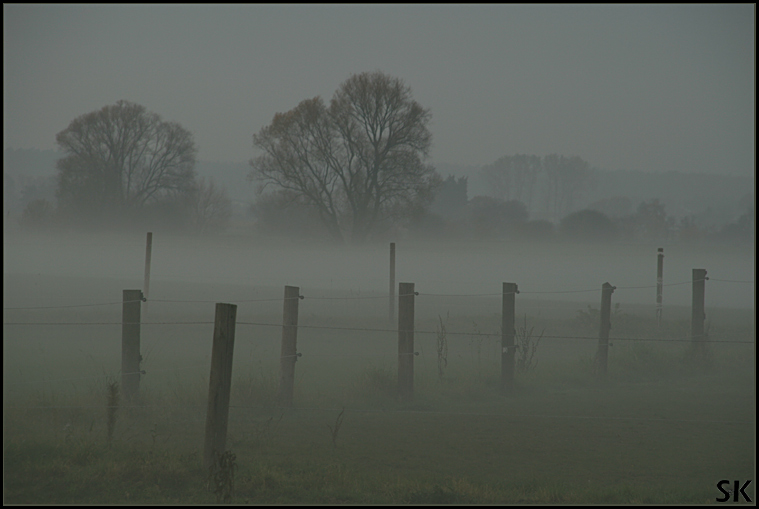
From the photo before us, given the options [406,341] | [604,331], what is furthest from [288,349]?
[604,331]

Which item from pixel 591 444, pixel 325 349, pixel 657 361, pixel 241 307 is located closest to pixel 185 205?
pixel 241 307

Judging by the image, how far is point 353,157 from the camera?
3056cm

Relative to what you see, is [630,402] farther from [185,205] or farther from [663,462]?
[185,205]

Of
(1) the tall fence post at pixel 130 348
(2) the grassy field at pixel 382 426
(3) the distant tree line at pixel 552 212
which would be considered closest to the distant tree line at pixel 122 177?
(3) the distant tree line at pixel 552 212

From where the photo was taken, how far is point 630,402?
335 inches

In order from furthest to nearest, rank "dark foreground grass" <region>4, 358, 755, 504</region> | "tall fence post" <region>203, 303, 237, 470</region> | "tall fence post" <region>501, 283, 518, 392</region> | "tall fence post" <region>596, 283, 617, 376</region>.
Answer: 1. "tall fence post" <region>596, 283, 617, 376</region>
2. "tall fence post" <region>501, 283, 518, 392</region>
3. "tall fence post" <region>203, 303, 237, 470</region>
4. "dark foreground grass" <region>4, 358, 755, 504</region>

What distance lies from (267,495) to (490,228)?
29665 mm

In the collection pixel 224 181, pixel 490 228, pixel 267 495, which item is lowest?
pixel 267 495

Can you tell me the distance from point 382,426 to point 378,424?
0.09 m

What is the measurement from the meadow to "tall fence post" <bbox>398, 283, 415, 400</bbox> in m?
0.19

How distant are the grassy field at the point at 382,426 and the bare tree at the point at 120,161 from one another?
17.2m

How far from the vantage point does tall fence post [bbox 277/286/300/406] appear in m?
7.36

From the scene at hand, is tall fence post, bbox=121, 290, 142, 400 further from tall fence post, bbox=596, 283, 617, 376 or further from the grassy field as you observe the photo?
tall fence post, bbox=596, 283, 617, 376

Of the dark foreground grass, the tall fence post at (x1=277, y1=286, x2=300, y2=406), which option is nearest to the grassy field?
the dark foreground grass
